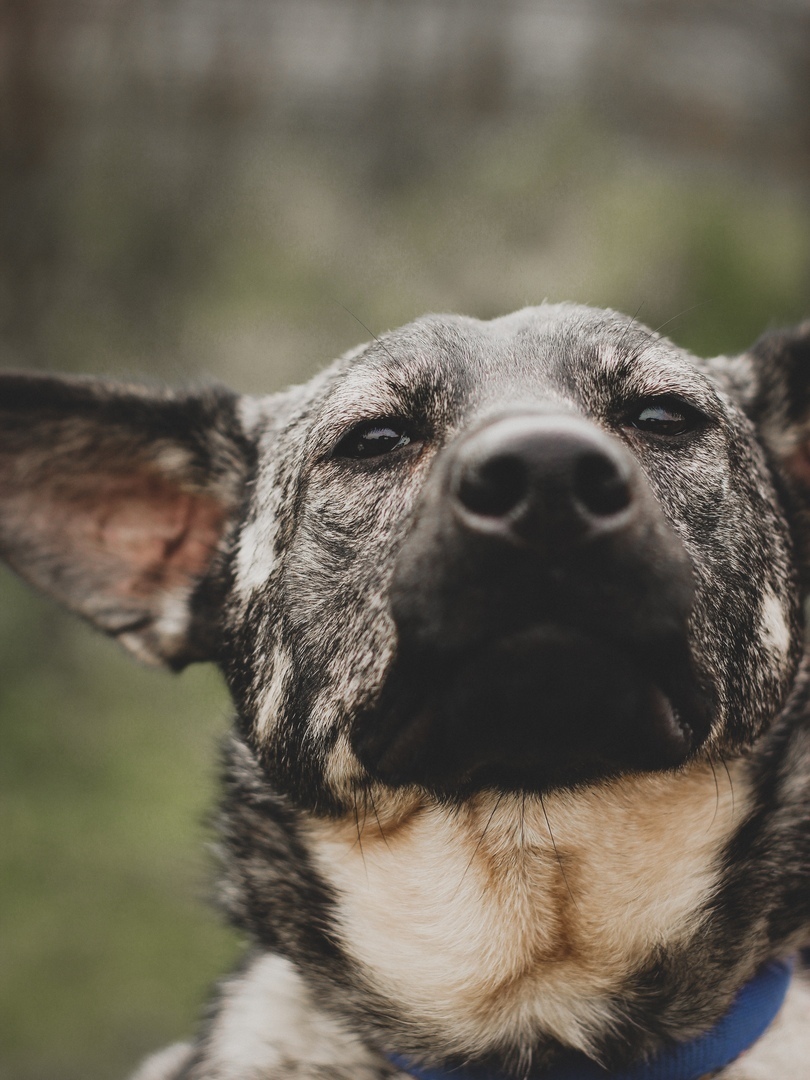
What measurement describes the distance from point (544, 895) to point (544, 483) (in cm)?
115

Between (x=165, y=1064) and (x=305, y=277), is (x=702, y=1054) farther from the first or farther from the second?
(x=305, y=277)

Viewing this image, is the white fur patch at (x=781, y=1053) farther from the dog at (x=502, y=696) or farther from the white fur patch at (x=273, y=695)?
the white fur patch at (x=273, y=695)

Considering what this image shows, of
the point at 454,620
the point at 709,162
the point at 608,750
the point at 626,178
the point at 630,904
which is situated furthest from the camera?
the point at 709,162

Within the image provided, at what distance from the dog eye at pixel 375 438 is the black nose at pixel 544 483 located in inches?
29.2

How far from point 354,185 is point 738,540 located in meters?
9.12

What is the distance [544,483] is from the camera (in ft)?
6.38

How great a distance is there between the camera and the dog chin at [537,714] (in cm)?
199

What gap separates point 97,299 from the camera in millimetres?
9891

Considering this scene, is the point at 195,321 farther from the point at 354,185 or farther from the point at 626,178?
the point at 626,178

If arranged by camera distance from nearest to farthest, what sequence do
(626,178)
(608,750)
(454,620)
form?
1. (454,620)
2. (608,750)
3. (626,178)

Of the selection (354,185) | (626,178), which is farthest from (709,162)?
(354,185)

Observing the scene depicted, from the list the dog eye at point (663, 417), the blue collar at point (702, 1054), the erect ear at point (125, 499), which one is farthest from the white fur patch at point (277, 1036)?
the dog eye at point (663, 417)

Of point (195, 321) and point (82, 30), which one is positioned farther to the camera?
point (195, 321)

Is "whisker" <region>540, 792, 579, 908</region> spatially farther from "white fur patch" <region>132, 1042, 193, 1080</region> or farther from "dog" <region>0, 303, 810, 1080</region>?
"white fur patch" <region>132, 1042, 193, 1080</region>
